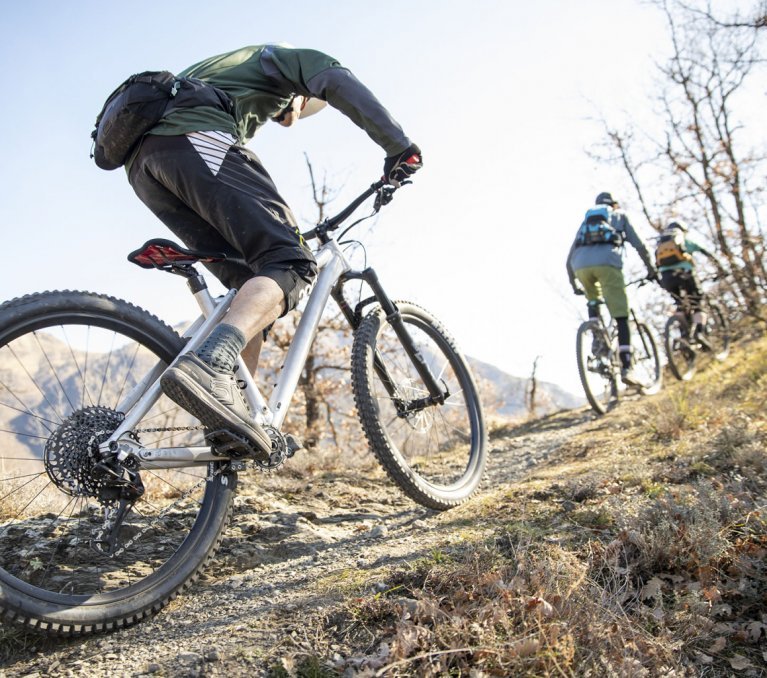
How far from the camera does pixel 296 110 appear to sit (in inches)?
124

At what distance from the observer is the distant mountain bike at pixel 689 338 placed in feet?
31.7

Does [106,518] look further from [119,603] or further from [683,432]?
[683,432]

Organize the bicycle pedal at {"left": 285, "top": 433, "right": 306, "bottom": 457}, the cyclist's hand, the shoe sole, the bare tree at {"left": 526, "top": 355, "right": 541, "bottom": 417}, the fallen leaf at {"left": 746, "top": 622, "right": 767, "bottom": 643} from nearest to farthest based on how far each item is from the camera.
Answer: the fallen leaf at {"left": 746, "top": 622, "right": 767, "bottom": 643}, the shoe sole, the bicycle pedal at {"left": 285, "top": 433, "right": 306, "bottom": 457}, the cyclist's hand, the bare tree at {"left": 526, "top": 355, "right": 541, "bottom": 417}

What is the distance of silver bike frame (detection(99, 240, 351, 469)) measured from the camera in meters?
2.29

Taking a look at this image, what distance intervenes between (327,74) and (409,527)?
2.26 meters

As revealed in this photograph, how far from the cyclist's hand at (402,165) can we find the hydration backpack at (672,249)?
8.28 meters

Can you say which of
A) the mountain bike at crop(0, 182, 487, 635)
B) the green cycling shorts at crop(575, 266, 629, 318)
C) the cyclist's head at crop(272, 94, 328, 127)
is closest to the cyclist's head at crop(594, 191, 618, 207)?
the green cycling shorts at crop(575, 266, 629, 318)

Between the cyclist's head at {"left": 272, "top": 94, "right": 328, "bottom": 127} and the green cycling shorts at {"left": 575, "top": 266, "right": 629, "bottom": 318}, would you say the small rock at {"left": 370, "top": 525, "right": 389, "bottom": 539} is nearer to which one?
the cyclist's head at {"left": 272, "top": 94, "right": 328, "bottom": 127}

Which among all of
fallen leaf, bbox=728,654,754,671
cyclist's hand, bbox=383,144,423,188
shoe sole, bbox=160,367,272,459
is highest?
cyclist's hand, bbox=383,144,423,188

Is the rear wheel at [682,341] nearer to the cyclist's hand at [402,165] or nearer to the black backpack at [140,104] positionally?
the cyclist's hand at [402,165]

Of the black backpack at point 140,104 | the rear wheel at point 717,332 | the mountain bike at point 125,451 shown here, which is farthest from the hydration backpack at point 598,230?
the black backpack at point 140,104

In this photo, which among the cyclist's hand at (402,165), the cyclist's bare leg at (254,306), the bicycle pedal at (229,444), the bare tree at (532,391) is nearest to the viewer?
the bicycle pedal at (229,444)

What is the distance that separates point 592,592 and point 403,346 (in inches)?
80.7

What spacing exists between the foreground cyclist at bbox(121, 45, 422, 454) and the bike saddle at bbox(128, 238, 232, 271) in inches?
6.6
